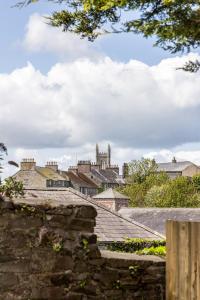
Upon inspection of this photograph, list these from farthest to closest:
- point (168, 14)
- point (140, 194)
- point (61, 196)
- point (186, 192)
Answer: point (140, 194) < point (186, 192) < point (61, 196) < point (168, 14)

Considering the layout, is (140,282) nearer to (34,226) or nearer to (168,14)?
(34,226)

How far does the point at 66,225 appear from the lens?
6789mm

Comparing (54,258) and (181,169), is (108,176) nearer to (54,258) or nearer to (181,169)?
(181,169)

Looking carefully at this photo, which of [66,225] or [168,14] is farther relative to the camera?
[168,14]

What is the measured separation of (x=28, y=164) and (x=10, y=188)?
7279 centimetres

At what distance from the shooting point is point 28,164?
7931 cm

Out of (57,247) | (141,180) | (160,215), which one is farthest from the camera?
(141,180)

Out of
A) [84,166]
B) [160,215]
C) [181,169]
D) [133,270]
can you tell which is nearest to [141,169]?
[84,166]

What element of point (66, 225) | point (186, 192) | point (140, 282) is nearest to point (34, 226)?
point (66, 225)

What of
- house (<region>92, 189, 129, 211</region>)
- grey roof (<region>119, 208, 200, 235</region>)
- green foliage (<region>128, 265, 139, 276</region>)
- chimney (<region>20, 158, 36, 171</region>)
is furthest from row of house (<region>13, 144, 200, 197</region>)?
green foliage (<region>128, 265, 139, 276</region>)

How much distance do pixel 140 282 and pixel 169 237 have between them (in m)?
0.65

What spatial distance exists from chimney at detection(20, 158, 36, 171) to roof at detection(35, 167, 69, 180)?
2.75ft

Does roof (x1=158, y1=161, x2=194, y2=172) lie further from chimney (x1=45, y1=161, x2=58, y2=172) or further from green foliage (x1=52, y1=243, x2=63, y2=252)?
green foliage (x1=52, y1=243, x2=63, y2=252)

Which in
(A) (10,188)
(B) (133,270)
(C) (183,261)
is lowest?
(B) (133,270)
